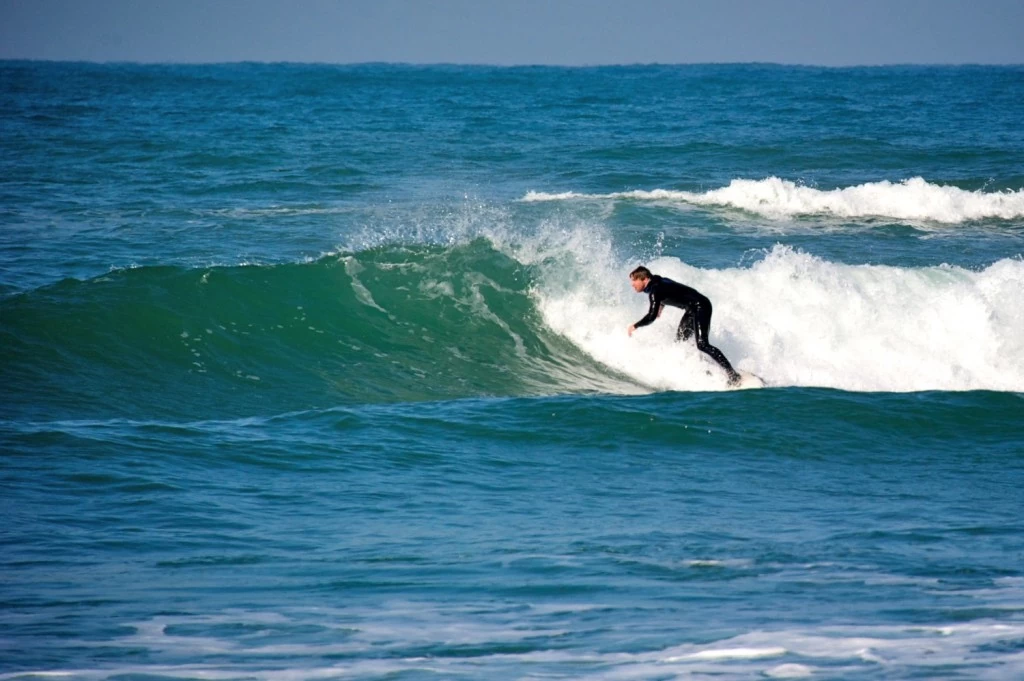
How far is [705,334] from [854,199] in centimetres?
1234

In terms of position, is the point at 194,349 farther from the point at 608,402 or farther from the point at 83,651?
the point at 83,651

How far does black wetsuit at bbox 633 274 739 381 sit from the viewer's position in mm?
12273

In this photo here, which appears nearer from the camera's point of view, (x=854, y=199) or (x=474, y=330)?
(x=474, y=330)

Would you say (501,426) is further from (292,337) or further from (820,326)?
(820,326)

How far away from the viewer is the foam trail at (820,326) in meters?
13.7

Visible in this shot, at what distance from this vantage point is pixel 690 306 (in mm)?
Answer: 12445

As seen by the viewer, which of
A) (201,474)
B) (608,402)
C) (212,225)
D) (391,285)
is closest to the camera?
(201,474)

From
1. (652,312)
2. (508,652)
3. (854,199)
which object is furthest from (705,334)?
(854,199)

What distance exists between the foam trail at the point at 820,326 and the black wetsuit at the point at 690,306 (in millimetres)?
413

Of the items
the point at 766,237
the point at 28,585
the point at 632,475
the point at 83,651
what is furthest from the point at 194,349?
the point at 766,237

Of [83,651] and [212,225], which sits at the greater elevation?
[212,225]

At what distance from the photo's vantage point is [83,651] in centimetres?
552

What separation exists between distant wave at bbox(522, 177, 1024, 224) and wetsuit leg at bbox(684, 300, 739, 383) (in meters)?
10.8

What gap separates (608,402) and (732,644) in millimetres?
5336
